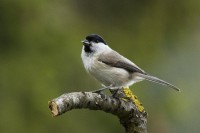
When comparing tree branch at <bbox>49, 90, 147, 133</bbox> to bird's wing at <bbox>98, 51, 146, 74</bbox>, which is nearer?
tree branch at <bbox>49, 90, 147, 133</bbox>

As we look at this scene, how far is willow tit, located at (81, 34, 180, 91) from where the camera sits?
4.78 metres

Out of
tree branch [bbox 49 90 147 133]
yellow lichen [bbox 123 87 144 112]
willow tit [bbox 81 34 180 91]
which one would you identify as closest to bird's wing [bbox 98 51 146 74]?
willow tit [bbox 81 34 180 91]

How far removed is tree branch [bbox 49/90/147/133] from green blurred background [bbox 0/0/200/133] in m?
2.14

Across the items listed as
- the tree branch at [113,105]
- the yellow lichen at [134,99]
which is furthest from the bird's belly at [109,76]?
the tree branch at [113,105]

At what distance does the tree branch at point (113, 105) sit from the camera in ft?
11.0

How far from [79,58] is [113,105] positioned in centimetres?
288

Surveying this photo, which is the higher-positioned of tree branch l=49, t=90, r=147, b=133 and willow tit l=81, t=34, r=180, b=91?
willow tit l=81, t=34, r=180, b=91

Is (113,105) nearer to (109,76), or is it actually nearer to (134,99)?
(134,99)

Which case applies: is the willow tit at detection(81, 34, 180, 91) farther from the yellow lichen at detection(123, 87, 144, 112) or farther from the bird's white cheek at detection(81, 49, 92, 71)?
the yellow lichen at detection(123, 87, 144, 112)

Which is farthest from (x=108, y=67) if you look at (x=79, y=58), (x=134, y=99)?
(x=79, y=58)

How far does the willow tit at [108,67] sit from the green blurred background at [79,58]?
159 centimetres

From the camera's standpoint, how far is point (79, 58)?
679 cm

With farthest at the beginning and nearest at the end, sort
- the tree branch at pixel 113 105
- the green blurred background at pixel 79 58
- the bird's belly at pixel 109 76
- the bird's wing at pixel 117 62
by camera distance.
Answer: the green blurred background at pixel 79 58, the bird's wing at pixel 117 62, the bird's belly at pixel 109 76, the tree branch at pixel 113 105

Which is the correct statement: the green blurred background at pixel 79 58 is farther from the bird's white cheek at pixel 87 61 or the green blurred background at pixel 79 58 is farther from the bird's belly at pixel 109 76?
the bird's belly at pixel 109 76
